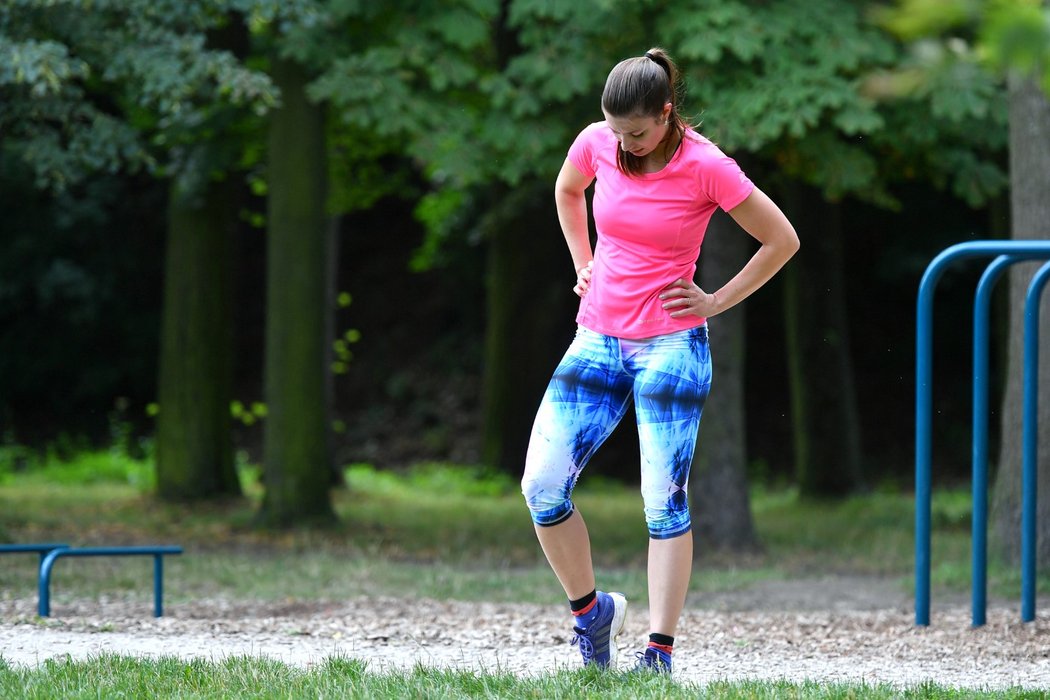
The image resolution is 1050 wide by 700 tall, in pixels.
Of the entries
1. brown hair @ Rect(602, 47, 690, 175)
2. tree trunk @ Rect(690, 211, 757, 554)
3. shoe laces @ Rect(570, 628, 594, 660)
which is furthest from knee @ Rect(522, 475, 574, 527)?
tree trunk @ Rect(690, 211, 757, 554)

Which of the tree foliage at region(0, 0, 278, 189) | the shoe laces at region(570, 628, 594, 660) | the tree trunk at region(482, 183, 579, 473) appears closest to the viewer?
the shoe laces at region(570, 628, 594, 660)

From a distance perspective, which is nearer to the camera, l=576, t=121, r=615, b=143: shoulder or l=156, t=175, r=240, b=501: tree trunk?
l=576, t=121, r=615, b=143: shoulder

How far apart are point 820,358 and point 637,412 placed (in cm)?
1046

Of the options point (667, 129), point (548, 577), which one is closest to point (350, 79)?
point (548, 577)

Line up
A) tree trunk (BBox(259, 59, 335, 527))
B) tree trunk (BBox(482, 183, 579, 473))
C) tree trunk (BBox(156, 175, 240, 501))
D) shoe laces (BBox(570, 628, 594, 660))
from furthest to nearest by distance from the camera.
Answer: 1. tree trunk (BBox(482, 183, 579, 473))
2. tree trunk (BBox(156, 175, 240, 501))
3. tree trunk (BBox(259, 59, 335, 527))
4. shoe laces (BBox(570, 628, 594, 660))

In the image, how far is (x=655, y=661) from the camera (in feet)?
13.5

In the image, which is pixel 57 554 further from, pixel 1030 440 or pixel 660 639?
pixel 1030 440

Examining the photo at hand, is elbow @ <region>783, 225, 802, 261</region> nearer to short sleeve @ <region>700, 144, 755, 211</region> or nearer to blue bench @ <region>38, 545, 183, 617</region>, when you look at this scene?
short sleeve @ <region>700, 144, 755, 211</region>

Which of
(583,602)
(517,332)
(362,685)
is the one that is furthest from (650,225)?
(517,332)

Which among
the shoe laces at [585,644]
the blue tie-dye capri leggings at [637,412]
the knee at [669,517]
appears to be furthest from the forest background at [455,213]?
the shoe laces at [585,644]

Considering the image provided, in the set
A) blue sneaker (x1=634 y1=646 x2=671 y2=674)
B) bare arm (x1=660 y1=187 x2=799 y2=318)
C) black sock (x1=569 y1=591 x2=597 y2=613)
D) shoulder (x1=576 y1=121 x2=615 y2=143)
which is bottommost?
blue sneaker (x1=634 y1=646 x2=671 y2=674)

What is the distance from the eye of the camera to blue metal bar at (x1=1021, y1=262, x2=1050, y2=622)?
5.96m

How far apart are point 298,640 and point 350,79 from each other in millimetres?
5189

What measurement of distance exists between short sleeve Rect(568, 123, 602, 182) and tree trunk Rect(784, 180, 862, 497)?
10069mm
